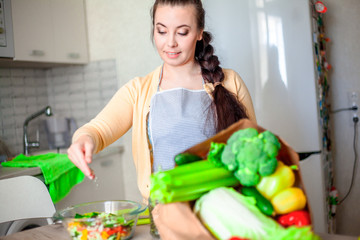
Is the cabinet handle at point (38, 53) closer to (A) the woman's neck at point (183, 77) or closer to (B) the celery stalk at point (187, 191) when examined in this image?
(A) the woman's neck at point (183, 77)

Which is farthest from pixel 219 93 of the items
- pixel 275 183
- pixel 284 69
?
pixel 284 69

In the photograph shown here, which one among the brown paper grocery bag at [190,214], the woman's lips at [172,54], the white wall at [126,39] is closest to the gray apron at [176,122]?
the woman's lips at [172,54]

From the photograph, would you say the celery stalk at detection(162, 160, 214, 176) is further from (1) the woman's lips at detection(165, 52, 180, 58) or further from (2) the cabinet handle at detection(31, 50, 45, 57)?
(2) the cabinet handle at detection(31, 50, 45, 57)

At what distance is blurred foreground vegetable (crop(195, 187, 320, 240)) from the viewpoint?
633mm

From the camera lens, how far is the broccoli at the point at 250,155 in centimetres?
67

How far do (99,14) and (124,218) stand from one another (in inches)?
98.0

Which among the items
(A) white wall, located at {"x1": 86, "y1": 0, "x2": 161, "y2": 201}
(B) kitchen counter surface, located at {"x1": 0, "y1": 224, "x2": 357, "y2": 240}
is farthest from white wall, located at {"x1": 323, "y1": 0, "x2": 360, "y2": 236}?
(B) kitchen counter surface, located at {"x1": 0, "y1": 224, "x2": 357, "y2": 240}

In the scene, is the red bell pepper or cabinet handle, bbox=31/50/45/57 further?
cabinet handle, bbox=31/50/45/57

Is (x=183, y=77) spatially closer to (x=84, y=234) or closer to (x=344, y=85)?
(x=84, y=234)

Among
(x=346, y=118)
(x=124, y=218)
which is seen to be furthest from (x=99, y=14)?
(x=124, y=218)

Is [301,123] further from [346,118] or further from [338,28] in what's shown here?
[338,28]

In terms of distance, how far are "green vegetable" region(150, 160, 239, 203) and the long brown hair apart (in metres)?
0.53

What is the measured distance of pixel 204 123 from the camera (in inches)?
50.4

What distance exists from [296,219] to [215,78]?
77cm
